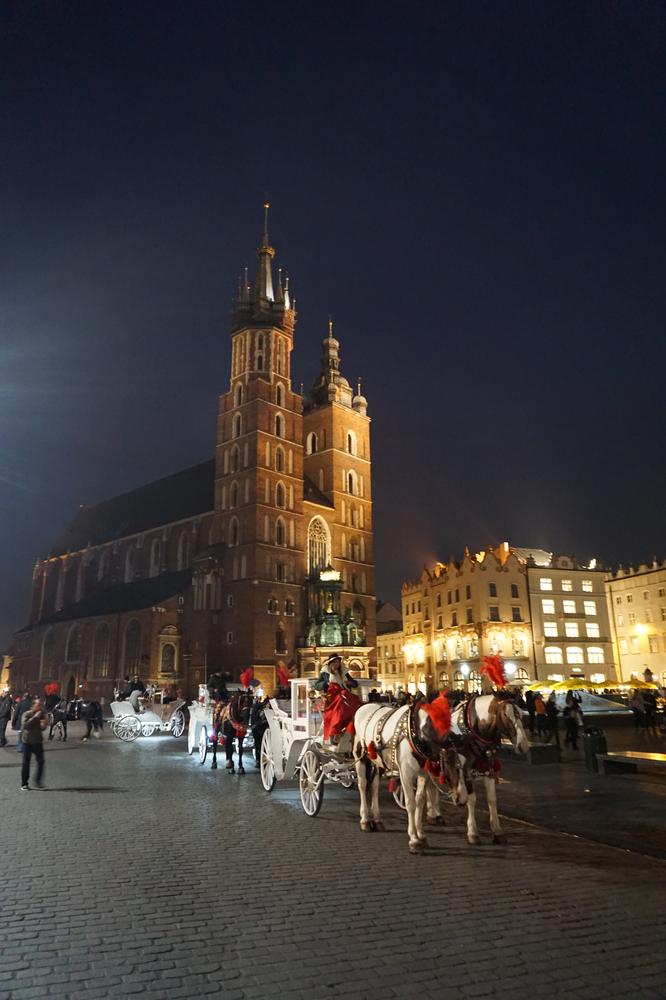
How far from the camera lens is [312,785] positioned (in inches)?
413

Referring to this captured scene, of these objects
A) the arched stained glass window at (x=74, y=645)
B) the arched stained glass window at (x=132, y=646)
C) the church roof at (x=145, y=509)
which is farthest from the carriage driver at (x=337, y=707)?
the arched stained glass window at (x=74, y=645)

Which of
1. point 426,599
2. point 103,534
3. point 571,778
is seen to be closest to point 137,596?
point 103,534

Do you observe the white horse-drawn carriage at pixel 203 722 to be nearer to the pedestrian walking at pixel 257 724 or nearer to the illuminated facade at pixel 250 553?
the pedestrian walking at pixel 257 724

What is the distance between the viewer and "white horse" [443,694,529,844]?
27.6ft

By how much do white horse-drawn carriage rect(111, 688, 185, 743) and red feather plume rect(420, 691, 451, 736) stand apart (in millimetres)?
19328

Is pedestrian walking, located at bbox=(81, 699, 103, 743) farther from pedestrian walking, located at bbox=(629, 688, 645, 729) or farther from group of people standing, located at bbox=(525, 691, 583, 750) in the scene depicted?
pedestrian walking, located at bbox=(629, 688, 645, 729)

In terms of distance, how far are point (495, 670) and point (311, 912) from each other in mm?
4092

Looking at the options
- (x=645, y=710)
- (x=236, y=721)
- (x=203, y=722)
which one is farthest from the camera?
(x=645, y=710)

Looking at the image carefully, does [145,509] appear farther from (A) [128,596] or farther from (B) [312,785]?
(B) [312,785]

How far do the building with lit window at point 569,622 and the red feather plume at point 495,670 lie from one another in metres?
53.1

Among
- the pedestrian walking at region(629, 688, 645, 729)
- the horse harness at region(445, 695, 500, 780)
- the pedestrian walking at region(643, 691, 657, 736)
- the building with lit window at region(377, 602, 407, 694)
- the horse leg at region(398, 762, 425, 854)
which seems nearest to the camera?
the horse leg at region(398, 762, 425, 854)

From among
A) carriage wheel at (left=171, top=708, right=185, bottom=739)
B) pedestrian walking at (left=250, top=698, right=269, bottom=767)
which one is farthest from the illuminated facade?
pedestrian walking at (left=250, top=698, right=269, bottom=767)

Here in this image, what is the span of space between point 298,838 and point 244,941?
3799 mm

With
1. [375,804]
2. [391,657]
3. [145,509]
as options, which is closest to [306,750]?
[375,804]
